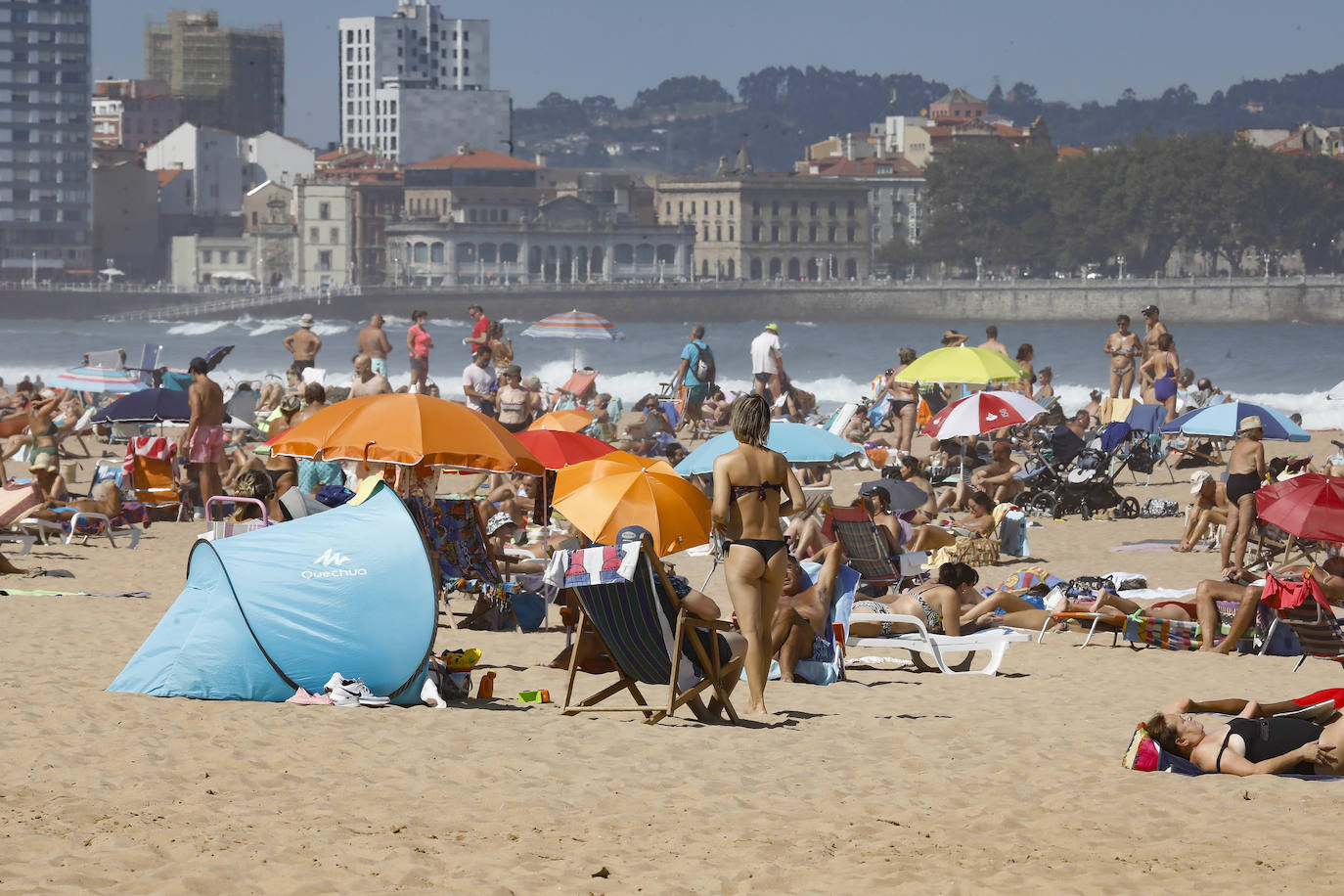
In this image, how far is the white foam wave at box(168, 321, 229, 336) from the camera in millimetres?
86375

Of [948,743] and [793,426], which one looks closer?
[948,743]

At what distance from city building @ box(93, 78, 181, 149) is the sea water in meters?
57.1

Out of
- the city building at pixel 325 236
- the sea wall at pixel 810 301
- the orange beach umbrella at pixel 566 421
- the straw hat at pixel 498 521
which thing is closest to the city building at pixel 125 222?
the city building at pixel 325 236

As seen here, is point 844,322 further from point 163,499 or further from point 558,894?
point 558,894

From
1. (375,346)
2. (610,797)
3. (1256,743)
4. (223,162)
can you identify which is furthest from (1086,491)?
(223,162)

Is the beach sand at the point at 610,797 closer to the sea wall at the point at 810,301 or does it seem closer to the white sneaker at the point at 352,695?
the white sneaker at the point at 352,695

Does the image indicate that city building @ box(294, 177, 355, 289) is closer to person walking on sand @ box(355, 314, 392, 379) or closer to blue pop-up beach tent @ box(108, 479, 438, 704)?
person walking on sand @ box(355, 314, 392, 379)

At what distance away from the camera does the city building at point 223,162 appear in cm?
12312

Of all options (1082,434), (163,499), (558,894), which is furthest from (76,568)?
(1082,434)

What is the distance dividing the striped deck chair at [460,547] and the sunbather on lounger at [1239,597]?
3062 mm

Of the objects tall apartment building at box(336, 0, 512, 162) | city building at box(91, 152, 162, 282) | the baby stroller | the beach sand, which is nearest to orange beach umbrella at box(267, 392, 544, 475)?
the beach sand

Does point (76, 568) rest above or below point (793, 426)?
below

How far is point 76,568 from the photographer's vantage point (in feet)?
30.7

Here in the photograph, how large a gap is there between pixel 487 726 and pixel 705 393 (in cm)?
1218
